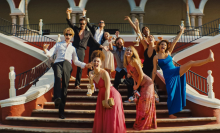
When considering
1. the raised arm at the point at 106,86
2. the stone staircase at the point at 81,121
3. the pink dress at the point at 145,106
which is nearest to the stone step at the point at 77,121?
the stone staircase at the point at 81,121

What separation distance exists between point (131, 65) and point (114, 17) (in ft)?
45.2

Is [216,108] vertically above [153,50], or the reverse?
[153,50]

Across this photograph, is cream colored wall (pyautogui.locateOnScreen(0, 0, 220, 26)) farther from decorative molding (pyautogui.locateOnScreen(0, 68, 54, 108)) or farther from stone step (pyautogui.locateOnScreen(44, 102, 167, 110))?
stone step (pyautogui.locateOnScreen(44, 102, 167, 110))

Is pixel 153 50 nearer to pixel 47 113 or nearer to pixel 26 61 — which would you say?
pixel 47 113

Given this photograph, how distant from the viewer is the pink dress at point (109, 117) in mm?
4375

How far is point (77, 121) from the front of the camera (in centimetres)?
526

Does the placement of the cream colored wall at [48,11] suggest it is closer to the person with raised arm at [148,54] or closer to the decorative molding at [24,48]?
the decorative molding at [24,48]

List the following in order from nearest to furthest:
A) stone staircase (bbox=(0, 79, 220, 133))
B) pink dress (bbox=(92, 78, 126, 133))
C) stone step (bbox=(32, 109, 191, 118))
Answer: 1. pink dress (bbox=(92, 78, 126, 133))
2. stone staircase (bbox=(0, 79, 220, 133))
3. stone step (bbox=(32, 109, 191, 118))

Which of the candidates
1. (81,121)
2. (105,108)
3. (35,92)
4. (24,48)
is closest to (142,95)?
(105,108)

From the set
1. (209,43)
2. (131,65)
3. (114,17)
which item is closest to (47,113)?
(131,65)

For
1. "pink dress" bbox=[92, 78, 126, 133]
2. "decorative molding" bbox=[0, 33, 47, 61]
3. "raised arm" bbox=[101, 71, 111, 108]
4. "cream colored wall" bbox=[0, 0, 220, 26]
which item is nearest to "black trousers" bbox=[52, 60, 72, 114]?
"pink dress" bbox=[92, 78, 126, 133]

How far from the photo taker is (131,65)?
481 centimetres

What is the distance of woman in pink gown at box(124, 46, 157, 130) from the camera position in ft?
15.6

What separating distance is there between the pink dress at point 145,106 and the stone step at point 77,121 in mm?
402
